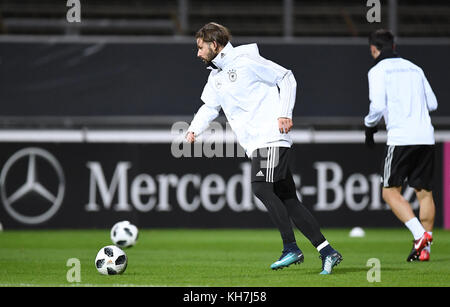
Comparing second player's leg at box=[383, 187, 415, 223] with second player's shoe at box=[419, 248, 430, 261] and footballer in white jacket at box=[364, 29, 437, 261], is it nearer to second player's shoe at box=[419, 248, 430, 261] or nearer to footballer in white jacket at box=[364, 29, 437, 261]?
footballer in white jacket at box=[364, 29, 437, 261]

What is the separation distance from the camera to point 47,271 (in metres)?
7.63

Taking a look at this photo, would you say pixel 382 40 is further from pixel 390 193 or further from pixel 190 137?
pixel 190 137

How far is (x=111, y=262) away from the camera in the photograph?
728 centimetres

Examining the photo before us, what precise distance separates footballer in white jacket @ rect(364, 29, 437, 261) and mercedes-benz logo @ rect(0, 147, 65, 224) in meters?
6.65

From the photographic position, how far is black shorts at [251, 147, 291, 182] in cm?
712

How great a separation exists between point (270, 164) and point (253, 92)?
2.08 ft

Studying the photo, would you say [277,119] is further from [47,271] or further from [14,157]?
[14,157]

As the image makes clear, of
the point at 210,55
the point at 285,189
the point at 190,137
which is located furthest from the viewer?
the point at 190,137

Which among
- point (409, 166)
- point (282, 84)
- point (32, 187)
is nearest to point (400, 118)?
point (409, 166)

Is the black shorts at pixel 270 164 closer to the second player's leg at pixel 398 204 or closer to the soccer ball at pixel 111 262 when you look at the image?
the soccer ball at pixel 111 262

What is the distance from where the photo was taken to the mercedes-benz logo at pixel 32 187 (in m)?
13.8

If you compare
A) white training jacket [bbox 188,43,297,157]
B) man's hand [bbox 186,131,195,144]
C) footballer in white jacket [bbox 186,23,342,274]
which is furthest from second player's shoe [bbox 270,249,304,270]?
man's hand [bbox 186,131,195,144]

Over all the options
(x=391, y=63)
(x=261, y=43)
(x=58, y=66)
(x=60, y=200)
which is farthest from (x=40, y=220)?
(x=391, y=63)

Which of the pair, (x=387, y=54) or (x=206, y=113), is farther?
(x=387, y=54)
